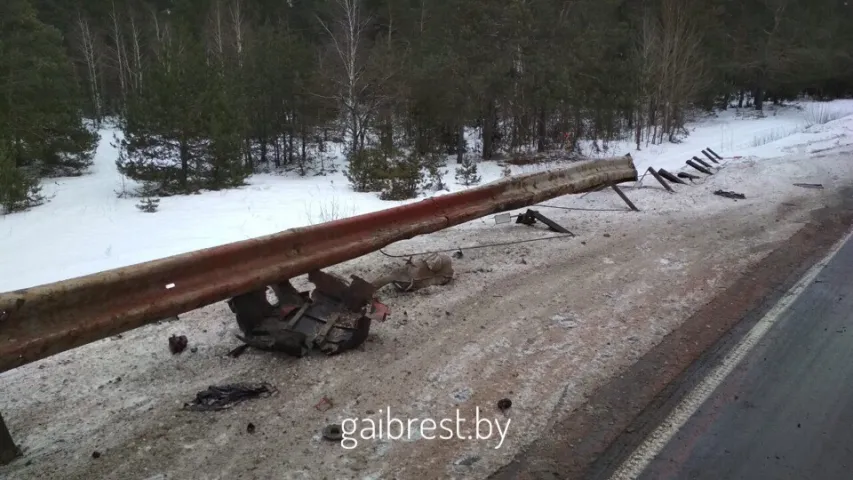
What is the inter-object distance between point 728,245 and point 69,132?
2311cm

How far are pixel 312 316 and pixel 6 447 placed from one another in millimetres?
1693

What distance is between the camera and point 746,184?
962 centimetres

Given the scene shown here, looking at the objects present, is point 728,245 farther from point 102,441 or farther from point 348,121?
point 348,121

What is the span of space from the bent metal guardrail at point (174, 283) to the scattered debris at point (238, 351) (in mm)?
410

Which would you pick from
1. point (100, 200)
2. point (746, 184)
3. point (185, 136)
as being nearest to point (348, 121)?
point (185, 136)

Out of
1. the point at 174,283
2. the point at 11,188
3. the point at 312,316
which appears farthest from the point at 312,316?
the point at 11,188

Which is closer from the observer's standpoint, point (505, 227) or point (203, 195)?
point (505, 227)

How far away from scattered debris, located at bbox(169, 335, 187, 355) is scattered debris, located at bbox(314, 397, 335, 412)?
4.11ft

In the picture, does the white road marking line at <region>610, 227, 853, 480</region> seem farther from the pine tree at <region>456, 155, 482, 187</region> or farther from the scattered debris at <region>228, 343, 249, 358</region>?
the pine tree at <region>456, 155, 482, 187</region>

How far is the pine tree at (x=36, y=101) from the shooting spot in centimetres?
1955

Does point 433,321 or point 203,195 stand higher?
point 433,321

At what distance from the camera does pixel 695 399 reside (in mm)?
3186

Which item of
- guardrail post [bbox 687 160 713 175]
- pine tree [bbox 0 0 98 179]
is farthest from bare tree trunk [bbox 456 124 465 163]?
pine tree [bbox 0 0 98 179]

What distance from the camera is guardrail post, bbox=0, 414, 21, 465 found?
275 cm
